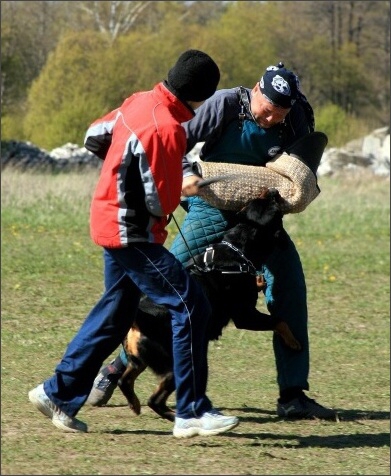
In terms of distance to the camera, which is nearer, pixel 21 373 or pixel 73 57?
pixel 21 373

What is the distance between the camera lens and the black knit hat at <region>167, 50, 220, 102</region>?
16.7 feet

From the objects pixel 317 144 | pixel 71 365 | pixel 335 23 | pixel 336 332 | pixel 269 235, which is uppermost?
pixel 335 23

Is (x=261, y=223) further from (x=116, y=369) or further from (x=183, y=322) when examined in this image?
(x=116, y=369)

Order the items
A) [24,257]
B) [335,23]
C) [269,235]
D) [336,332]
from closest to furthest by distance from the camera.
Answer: [269,235]
[336,332]
[24,257]
[335,23]

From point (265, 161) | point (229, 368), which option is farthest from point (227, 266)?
point (229, 368)

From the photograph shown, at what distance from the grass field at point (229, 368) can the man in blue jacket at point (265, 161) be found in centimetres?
25

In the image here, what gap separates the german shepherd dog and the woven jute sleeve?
0.19 feet

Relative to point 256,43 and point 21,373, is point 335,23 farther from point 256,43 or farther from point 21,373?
point 21,373

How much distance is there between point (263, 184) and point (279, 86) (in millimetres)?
574

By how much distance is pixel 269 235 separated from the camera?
595 centimetres

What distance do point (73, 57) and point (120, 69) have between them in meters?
2.57

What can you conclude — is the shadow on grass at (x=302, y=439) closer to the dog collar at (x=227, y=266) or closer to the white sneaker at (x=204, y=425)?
the white sneaker at (x=204, y=425)

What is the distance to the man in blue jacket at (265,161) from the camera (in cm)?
584

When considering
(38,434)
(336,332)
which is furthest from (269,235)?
(336,332)
